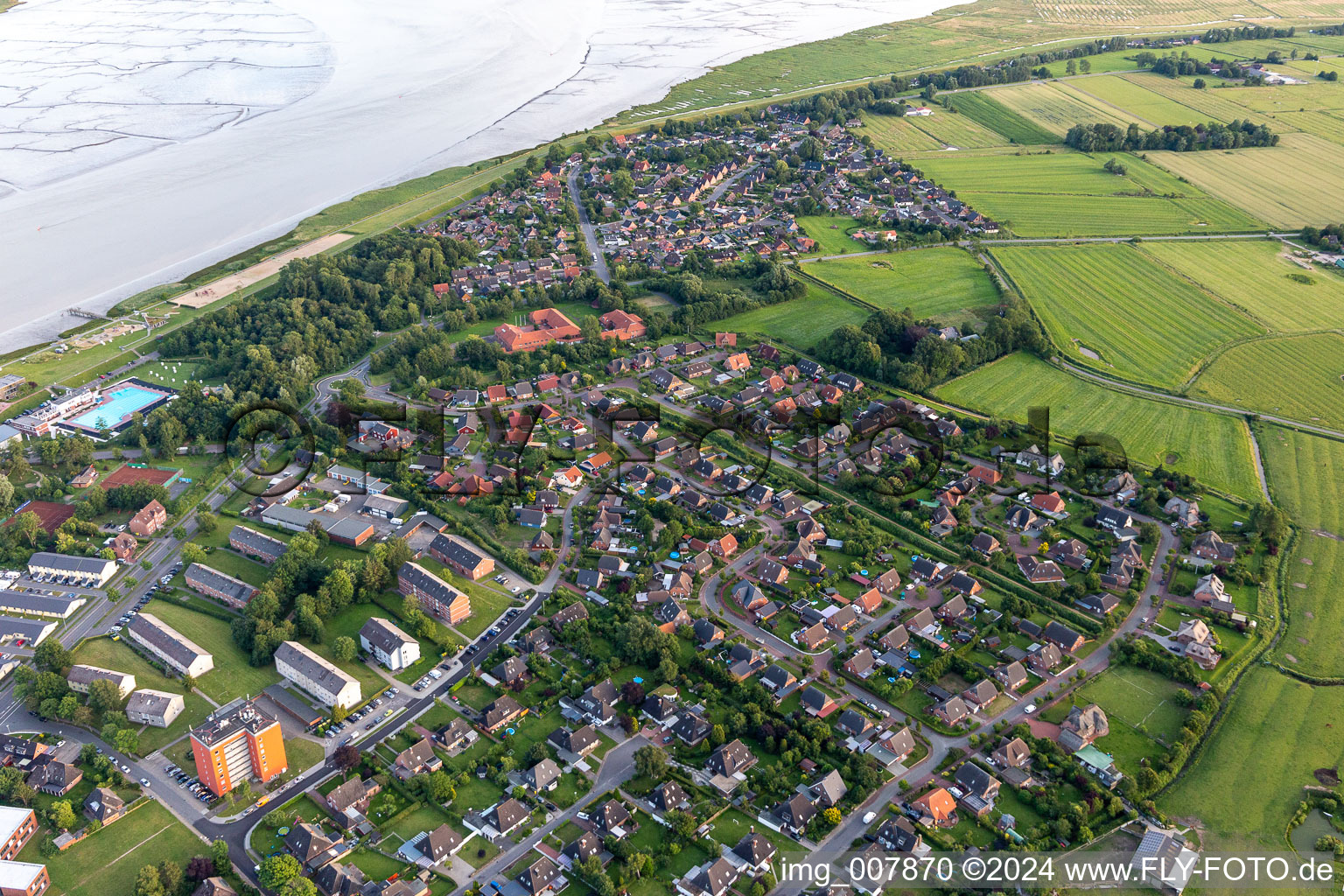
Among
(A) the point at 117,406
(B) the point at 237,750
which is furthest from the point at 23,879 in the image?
(A) the point at 117,406

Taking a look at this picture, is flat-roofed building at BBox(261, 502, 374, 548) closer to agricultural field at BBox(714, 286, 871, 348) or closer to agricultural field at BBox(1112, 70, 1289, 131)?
agricultural field at BBox(714, 286, 871, 348)

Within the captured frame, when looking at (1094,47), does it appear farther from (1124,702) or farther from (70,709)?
(70,709)

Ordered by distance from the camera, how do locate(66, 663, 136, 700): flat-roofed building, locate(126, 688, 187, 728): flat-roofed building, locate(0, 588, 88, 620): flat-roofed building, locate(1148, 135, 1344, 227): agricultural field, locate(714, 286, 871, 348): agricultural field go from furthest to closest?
locate(1148, 135, 1344, 227): agricultural field → locate(714, 286, 871, 348): agricultural field → locate(0, 588, 88, 620): flat-roofed building → locate(66, 663, 136, 700): flat-roofed building → locate(126, 688, 187, 728): flat-roofed building

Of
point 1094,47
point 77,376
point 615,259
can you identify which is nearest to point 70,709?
point 77,376

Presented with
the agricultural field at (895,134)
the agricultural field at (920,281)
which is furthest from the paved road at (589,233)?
the agricultural field at (895,134)

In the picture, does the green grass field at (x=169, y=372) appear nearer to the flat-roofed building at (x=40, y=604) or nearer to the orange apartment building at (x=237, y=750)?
the flat-roofed building at (x=40, y=604)

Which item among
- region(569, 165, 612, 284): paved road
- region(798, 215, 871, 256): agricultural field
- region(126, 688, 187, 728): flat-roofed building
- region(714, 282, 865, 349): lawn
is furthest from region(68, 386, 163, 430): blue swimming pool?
region(798, 215, 871, 256): agricultural field

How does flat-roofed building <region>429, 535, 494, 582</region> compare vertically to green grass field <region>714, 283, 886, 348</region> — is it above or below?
below
